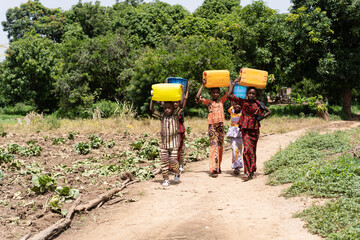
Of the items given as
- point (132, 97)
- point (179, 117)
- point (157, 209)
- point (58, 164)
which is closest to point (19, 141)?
point (58, 164)

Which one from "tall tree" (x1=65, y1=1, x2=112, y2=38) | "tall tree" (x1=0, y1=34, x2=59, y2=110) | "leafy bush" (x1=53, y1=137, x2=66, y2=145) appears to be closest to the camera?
"leafy bush" (x1=53, y1=137, x2=66, y2=145)

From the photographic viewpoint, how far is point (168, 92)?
684 cm

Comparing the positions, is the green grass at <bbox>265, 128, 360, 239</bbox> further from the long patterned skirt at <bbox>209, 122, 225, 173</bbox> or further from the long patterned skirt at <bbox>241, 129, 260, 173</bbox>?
the long patterned skirt at <bbox>209, 122, 225, 173</bbox>

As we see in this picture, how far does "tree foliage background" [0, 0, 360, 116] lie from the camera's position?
19.8 metres

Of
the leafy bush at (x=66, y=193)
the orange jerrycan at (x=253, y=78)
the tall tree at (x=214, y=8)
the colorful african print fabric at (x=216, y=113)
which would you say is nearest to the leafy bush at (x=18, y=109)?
the tall tree at (x=214, y=8)

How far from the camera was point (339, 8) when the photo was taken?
1933 cm

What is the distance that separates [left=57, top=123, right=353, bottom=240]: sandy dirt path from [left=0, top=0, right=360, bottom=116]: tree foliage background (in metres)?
13.4

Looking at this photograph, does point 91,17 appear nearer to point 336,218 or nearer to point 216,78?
point 216,78

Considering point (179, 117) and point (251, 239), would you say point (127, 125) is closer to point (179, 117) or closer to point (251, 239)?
point (179, 117)

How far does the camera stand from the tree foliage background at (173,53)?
1984 centimetres

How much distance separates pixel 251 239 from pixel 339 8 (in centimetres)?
1858

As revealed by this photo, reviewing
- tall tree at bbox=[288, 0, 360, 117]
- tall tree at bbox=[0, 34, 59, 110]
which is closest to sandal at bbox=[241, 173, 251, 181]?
tall tree at bbox=[288, 0, 360, 117]

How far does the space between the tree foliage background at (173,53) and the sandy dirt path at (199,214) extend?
44.0 feet

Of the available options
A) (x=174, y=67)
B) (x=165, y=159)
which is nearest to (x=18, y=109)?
(x=174, y=67)
